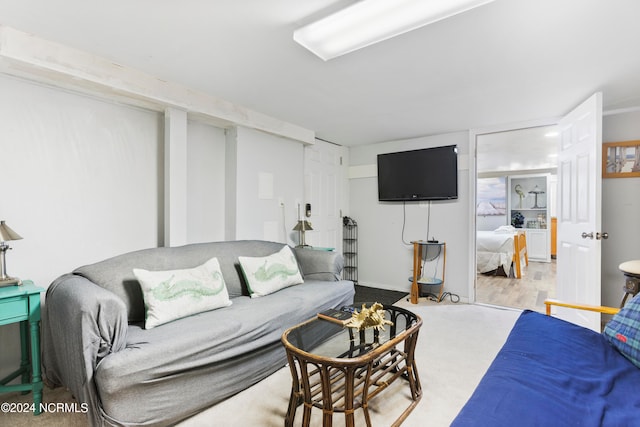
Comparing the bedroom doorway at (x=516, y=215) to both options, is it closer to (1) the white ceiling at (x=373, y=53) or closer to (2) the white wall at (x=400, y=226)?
(2) the white wall at (x=400, y=226)

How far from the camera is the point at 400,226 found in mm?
4516

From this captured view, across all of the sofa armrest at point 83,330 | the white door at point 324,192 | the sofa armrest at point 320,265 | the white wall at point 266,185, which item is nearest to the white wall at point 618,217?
the sofa armrest at point 320,265

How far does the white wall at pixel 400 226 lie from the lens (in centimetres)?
402

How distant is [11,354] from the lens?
2043 mm

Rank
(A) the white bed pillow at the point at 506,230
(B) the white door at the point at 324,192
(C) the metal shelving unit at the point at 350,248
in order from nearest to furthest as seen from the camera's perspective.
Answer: (B) the white door at the point at 324,192
(C) the metal shelving unit at the point at 350,248
(A) the white bed pillow at the point at 506,230

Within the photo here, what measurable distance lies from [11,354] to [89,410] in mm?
1075

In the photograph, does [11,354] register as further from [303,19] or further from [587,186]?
[587,186]

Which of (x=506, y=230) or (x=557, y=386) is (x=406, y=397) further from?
(x=506, y=230)

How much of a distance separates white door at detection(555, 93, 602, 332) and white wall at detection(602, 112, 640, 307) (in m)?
0.39

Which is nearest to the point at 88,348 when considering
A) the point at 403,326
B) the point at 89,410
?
the point at 89,410

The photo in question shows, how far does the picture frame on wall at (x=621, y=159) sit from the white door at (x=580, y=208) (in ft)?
1.31

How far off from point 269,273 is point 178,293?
Result: 2.69 feet

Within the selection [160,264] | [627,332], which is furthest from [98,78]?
[627,332]

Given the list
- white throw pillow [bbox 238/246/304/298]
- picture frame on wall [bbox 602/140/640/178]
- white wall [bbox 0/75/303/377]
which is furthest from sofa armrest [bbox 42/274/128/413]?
picture frame on wall [bbox 602/140/640/178]
